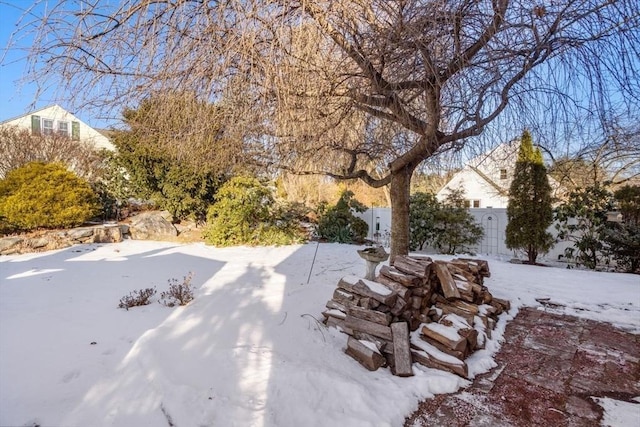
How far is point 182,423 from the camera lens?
1.70 meters

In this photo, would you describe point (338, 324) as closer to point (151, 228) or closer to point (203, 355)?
point (203, 355)

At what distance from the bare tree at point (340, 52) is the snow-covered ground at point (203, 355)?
170 centimetres

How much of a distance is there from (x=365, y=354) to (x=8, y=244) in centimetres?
769

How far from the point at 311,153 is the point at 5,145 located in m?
11.3

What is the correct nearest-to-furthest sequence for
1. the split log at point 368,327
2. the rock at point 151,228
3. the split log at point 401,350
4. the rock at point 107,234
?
the split log at point 401,350 → the split log at point 368,327 → the rock at point 107,234 → the rock at point 151,228

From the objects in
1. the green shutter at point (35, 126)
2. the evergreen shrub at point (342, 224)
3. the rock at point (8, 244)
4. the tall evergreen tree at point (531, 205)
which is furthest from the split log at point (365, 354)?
the green shutter at point (35, 126)

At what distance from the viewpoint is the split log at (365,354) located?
236 cm

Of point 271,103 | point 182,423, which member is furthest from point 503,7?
point 182,423

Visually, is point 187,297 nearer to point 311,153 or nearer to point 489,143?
point 311,153

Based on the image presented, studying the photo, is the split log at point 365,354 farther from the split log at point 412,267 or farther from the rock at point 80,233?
the rock at point 80,233

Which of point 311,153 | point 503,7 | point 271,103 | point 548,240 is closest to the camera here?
point 503,7

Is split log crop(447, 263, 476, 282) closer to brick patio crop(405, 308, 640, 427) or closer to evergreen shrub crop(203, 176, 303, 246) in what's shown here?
brick patio crop(405, 308, 640, 427)

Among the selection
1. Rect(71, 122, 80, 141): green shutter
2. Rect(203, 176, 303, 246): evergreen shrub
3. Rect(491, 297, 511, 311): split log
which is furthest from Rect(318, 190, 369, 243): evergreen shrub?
Rect(71, 122, 80, 141): green shutter

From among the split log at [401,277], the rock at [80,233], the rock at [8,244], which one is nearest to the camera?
the split log at [401,277]
